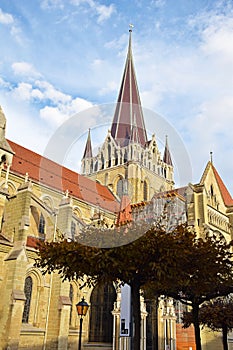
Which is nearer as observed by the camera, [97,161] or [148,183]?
[148,183]

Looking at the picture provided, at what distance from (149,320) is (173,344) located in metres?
2.14

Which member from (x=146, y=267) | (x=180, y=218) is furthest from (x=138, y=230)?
(x=180, y=218)

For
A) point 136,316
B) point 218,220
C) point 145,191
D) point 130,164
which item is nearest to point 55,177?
point 145,191

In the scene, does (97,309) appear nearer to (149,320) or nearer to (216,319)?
(149,320)

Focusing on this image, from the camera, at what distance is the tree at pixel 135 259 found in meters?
10.4

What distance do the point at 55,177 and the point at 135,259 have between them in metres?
20.4

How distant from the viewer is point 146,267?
424 inches

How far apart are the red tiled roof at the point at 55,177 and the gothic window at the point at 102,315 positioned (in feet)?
30.9

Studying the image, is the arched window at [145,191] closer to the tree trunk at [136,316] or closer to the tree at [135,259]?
the tree trunk at [136,316]

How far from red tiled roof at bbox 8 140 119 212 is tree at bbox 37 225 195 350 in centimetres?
1383

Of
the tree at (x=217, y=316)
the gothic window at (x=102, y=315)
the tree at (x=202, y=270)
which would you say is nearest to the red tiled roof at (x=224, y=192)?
the gothic window at (x=102, y=315)

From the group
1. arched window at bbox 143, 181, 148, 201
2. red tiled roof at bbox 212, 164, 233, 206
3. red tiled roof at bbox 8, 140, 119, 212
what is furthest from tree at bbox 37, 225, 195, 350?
red tiled roof at bbox 212, 164, 233, 206

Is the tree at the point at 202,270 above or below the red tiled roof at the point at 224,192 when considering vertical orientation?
below

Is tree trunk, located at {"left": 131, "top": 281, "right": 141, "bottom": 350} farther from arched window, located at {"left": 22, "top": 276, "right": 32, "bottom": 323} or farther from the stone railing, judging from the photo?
the stone railing
